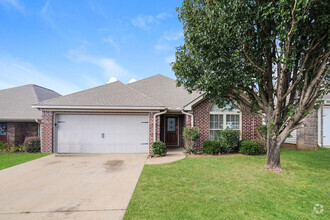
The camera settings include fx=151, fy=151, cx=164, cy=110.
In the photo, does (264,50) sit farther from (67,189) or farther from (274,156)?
(67,189)

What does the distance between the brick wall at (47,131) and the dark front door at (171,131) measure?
7.54 m

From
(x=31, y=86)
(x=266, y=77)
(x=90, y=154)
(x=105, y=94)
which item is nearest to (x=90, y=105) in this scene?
(x=105, y=94)

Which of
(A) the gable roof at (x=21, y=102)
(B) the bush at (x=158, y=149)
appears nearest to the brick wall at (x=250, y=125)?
(B) the bush at (x=158, y=149)

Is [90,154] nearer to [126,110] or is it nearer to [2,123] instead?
[126,110]

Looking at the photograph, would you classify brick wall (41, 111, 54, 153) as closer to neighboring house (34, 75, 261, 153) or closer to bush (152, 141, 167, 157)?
neighboring house (34, 75, 261, 153)

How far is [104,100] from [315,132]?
14049 millimetres

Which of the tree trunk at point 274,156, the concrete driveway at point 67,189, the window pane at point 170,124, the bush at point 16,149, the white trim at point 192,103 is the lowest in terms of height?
the bush at point 16,149

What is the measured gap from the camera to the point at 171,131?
39.8 ft

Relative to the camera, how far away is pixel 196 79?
6852mm

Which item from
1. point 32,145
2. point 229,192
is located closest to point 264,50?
point 229,192

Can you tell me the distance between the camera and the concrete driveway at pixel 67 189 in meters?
3.29

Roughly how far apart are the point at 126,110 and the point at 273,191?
7.48 metres

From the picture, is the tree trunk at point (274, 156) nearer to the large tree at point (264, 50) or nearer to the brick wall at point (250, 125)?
the large tree at point (264, 50)

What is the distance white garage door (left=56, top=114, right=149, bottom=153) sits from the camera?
9.03 metres
